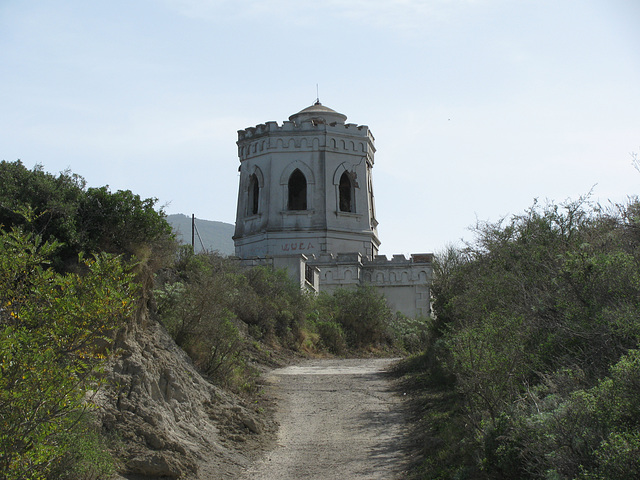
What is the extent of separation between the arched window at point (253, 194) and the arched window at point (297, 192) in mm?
1968

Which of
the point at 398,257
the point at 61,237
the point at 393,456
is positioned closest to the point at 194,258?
the point at 61,237

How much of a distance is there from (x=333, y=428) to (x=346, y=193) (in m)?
30.5

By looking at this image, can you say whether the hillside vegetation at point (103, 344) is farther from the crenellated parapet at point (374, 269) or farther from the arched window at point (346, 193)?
the arched window at point (346, 193)

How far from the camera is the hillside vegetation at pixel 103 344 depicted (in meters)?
6.97

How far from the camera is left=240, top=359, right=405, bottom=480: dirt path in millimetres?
11508

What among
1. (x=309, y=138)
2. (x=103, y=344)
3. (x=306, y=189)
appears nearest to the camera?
(x=103, y=344)

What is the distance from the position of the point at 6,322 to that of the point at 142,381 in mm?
3882

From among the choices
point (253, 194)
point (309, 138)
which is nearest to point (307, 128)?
point (309, 138)

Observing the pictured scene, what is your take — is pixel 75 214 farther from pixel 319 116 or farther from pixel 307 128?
pixel 319 116

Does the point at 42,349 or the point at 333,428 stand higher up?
the point at 42,349

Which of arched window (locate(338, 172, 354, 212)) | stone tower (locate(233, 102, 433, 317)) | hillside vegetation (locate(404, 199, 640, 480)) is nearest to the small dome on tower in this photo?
stone tower (locate(233, 102, 433, 317))

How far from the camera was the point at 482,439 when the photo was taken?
10.1 meters

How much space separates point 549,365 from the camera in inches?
443

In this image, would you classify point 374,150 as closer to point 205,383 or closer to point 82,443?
point 205,383
